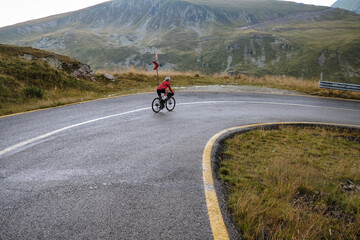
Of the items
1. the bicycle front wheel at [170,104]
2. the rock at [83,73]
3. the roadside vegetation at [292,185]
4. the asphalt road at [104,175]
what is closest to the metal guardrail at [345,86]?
the roadside vegetation at [292,185]

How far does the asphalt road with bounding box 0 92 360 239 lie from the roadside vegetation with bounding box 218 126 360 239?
1.70ft

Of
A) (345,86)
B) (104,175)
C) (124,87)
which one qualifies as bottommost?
(104,175)

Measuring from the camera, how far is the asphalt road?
2240 millimetres

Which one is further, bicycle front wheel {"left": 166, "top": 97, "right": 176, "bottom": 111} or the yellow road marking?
bicycle front wheel {"left": 166, "top": 97, "right": 176, "bottom": 111}

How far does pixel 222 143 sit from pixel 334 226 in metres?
3.01

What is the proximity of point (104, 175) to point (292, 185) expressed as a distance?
3.06m

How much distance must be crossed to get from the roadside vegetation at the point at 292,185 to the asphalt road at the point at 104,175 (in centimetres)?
52

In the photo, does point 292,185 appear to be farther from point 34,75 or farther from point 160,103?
point 34,75

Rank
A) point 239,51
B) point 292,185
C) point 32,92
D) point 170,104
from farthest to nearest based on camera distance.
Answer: point 239,51 < point 32,92 < point 170,104 < point 292,185

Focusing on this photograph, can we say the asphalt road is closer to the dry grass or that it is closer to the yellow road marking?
the yellow road marking

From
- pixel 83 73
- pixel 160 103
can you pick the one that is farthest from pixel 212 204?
pixel 83 73

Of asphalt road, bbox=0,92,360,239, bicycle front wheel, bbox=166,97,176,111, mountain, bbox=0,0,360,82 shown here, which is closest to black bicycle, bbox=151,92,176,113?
bicycle front wheel, bbox=166,97,176,111

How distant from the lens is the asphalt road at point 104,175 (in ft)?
7.35

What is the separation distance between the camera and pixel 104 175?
3.37 m
